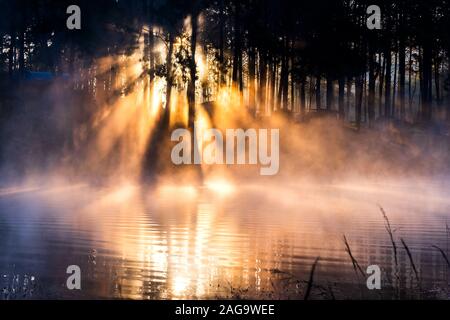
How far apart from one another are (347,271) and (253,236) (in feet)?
17.9

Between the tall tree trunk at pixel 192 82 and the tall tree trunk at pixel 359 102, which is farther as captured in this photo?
the tall tree trunk at pixel 359 102

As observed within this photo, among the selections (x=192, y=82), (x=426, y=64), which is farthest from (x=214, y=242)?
(x=426, y=64)

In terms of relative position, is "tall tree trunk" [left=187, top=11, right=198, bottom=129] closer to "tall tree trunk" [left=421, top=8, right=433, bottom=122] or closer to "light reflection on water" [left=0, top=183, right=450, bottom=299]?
"tall tree trunk" [left=421, top=8, right=433, bottom=122]

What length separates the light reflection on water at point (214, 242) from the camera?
13.6 meters

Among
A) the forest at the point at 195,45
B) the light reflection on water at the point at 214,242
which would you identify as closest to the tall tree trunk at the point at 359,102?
the forest at the point at 195,45

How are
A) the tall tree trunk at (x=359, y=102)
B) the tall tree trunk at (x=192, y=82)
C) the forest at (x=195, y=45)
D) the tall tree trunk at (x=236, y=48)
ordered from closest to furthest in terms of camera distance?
the tall tree trunk at (x=192, y=82)
the forest at (x=195, y=45)
the tall tree trunk at (x=236, y=48)
the tall tree trunk at (x=359, y=102)

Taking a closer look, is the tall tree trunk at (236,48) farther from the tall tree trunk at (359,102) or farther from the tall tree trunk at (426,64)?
the tall tree trunk at (426,64)

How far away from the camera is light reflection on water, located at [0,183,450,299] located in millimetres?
13641

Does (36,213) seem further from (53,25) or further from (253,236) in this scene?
(53,25)

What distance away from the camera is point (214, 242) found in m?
19.2

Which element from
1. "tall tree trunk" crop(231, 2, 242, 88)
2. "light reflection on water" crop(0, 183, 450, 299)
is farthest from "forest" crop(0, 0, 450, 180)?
"light reflection on water" crop(0, 183, 450, 299)
